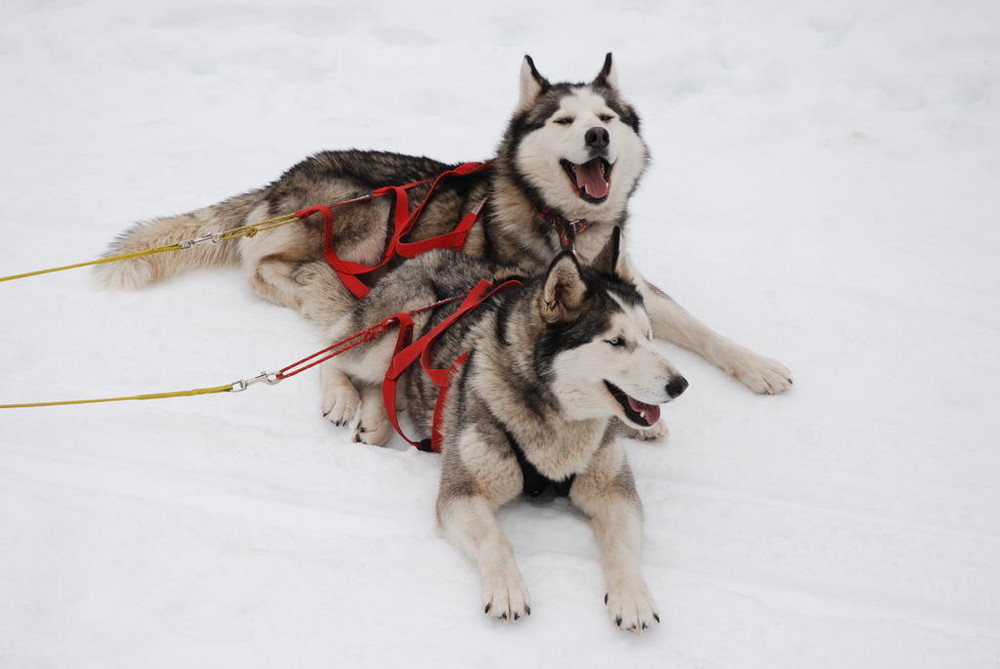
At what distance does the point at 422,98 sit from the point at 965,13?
5697mm

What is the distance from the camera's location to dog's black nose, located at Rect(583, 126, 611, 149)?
134 inches

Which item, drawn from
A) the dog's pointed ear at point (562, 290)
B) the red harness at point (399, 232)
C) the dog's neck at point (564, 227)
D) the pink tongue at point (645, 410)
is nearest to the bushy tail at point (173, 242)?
the red harness at point (399, 232)

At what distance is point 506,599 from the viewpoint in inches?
86.9

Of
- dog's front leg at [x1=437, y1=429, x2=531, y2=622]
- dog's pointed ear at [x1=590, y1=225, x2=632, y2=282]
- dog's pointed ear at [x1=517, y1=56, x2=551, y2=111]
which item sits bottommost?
dog's front leg at [x1=437, y1=429, x2=531, y2=622]

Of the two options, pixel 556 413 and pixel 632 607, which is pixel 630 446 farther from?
pixel 632 607

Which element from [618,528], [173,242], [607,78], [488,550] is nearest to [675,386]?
[618,528]

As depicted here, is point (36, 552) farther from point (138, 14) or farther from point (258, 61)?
point (138, 14)

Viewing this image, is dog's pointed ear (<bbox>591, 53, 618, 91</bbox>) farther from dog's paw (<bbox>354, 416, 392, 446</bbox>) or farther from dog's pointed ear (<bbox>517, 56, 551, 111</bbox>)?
dog's paw (<bbox>354, 416, 392, 446</bbox>)

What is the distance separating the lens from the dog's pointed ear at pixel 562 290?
2.34 meters

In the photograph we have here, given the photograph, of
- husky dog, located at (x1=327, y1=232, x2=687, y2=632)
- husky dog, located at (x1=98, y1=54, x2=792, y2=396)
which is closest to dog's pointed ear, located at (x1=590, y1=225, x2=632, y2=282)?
husky dog, located at (x1=327, y1=232, x2=687, y2=632)

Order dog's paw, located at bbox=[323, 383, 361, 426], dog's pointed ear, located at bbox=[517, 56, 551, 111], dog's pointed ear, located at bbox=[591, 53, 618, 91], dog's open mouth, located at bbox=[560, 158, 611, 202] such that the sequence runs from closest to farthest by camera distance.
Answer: dog's paw, located at bbox=[323, 383, 361, 426] < dog's open mouth, located at bbox=[560, 158, 611, 202] < dog's pointed ear, located at bbox=[517, 56, 551, 111] < dog's pointed ear, located at bbox=[591, 53, 618, 91]

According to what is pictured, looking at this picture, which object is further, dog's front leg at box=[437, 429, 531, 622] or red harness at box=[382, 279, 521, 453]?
red harness at box=[382, 279, 521, 453]

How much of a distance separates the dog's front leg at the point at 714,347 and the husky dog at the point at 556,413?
42.1 inches

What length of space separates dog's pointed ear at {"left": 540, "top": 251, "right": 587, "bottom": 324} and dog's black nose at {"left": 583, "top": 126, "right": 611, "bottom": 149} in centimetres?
121
